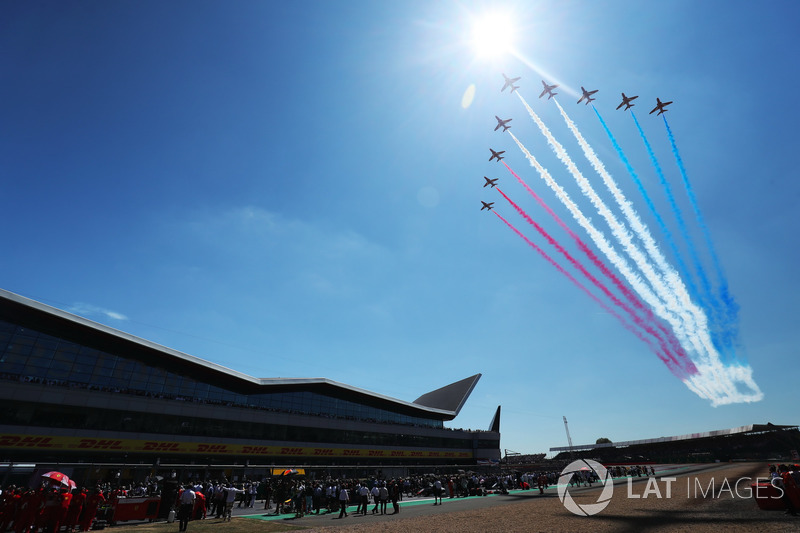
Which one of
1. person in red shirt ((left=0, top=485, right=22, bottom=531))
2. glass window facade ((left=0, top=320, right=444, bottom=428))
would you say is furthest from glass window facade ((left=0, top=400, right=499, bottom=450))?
person in red shirt ((left=0, top=485, right=22, bottom=531))

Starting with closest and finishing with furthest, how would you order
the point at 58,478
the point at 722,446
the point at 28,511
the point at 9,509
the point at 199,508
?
the point at 28,511, the point at 58,478, the point at 9,509, the point at 199,508, the point at 722,446

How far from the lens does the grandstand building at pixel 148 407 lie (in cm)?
3223

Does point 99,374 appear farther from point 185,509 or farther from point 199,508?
point 185,509

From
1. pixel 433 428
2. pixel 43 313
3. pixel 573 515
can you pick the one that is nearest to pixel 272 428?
pixel 43 313

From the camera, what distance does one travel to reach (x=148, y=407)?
3778cm

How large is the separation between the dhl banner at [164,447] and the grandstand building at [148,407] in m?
0.09

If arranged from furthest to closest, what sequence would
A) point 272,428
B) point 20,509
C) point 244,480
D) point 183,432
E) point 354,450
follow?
point 354,450 → point 272,428 → point 183,432 → point 244,480 → point 20,509

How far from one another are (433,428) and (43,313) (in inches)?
2289

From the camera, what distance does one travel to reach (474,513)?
69.7ft

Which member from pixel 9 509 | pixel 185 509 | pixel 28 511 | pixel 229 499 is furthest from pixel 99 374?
pixel 185 509

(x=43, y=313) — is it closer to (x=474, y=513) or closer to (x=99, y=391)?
(x=99, y=391)

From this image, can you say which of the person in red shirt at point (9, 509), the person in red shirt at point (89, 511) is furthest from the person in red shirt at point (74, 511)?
the person in red shirt at point (9, 509)

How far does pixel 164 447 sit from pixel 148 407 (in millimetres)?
4368

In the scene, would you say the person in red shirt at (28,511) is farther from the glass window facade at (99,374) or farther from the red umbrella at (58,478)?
the glass window facade at (99,374)
